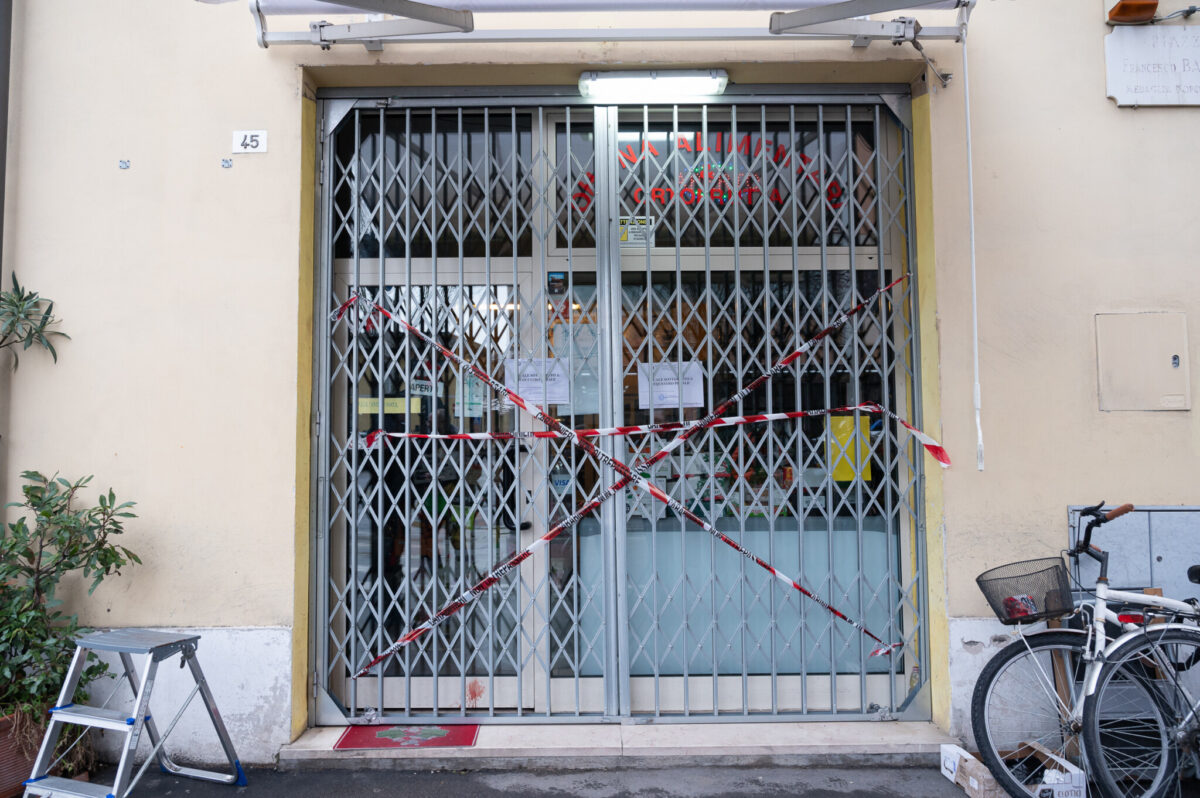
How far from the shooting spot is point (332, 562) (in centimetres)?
413

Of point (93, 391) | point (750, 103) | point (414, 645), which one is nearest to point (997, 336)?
point (750, 103)

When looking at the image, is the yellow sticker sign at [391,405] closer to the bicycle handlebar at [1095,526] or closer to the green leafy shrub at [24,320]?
the green leafy shrub at [24,320]

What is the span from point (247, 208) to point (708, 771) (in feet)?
12.0

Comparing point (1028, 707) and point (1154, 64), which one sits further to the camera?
point (1154, 64)

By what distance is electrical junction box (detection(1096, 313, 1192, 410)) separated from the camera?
12.7 ft

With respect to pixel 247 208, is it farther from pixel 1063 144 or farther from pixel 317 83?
pixel 1063 144

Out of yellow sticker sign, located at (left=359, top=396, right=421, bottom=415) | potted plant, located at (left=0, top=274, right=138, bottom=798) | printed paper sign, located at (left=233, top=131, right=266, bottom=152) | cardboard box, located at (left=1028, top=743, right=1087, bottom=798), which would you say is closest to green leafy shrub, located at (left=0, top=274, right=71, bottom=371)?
potted plant, located at (left=0, top=274, right=138, bottom=798)

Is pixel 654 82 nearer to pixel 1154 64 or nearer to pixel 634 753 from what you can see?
pixel 1154 64

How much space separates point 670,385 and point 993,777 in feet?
7.74

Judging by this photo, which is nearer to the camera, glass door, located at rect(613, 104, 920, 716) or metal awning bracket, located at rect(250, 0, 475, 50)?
metal awning bracket, located at rect(250, 0, 475, 50)

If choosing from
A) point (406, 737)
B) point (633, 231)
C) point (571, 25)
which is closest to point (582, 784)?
point (406, 737)

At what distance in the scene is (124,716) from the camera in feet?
10.1

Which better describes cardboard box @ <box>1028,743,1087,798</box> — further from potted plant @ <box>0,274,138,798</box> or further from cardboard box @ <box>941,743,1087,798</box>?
potted plant @ <box>0,274,138,798</box>

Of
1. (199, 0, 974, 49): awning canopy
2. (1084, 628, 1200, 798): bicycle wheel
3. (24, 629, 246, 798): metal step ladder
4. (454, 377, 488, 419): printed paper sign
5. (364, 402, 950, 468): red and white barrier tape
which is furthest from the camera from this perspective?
(454, 377, 488, 419): printed paper sign
